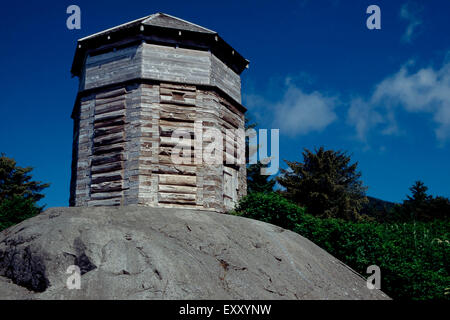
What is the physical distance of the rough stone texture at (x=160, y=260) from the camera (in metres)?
8.59

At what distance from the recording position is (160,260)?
364 inches

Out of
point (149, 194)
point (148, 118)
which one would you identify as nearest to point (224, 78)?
point (148, 118)

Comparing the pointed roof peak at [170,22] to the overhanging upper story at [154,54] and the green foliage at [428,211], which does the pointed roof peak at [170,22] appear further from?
the green foliage at [428,211]

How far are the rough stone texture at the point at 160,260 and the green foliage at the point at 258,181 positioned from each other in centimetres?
1794

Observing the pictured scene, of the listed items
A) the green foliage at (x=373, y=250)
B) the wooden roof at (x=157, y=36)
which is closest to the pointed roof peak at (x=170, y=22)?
the wooden roof at (x=157, y=36)

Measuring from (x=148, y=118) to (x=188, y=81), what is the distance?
2.54 metres

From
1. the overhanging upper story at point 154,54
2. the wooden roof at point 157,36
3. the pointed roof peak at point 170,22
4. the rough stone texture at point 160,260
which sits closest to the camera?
the rough stone texture at point 160,260

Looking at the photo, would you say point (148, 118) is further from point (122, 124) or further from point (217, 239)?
point (217, 239)

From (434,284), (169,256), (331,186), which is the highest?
(331,186)

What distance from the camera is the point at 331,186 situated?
30531 millimetres

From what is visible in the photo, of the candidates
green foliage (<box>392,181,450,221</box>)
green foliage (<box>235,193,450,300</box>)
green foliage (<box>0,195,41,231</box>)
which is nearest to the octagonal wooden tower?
green foliage (<box>0,195,41,231</box>)

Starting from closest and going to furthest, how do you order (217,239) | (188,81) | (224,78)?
(217,239)
(188,81)
(224,78)

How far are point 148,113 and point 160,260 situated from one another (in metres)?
10.2

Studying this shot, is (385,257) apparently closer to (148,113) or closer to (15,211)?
(148,113)
